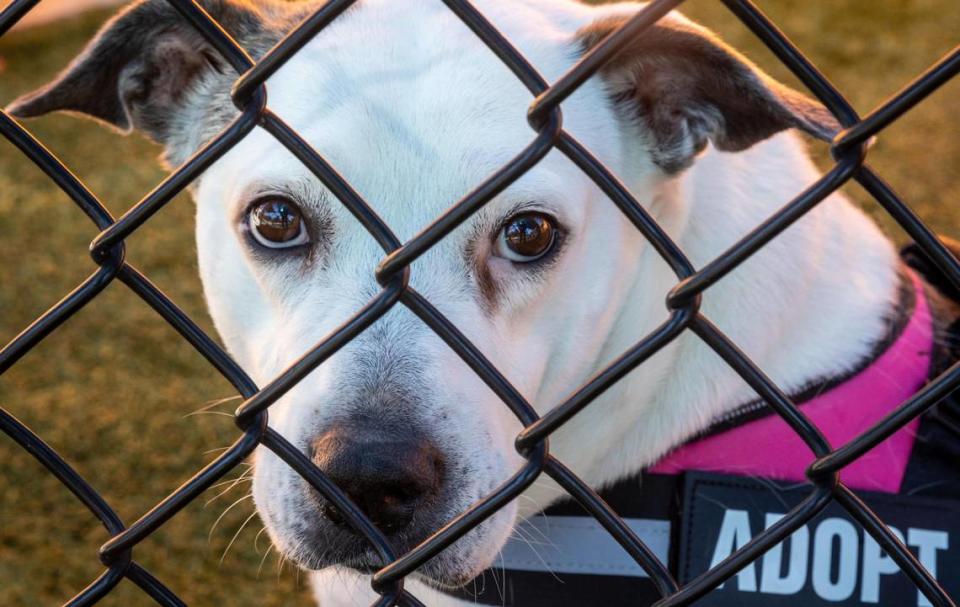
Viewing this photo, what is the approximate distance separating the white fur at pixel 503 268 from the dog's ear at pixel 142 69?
0.95 ft

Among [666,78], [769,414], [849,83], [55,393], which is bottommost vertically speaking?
[55,393]

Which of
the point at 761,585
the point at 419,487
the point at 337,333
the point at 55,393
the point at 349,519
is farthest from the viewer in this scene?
the point at 55,393

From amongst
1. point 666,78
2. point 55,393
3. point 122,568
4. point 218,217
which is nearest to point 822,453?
point 122,568

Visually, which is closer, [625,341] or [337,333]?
[337,333]

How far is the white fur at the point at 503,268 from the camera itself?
1708 mm

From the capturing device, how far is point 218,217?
2080mm

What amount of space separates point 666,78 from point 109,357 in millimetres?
2702

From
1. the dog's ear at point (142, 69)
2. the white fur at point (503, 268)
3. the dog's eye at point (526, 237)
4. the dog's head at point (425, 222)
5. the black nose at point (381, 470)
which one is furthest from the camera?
the dog's ear at point (142, 69)

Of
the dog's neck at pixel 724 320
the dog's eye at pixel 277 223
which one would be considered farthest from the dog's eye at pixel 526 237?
the dog's eye at pixel 277 223

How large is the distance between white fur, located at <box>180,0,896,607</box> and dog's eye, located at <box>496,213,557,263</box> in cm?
3

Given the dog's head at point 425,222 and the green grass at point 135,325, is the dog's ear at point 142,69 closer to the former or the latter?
the dog's head at point 425,222

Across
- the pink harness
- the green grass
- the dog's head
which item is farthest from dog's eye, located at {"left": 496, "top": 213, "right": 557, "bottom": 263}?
the green grass

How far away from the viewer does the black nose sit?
1469mm

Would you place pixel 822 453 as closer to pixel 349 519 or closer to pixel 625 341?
pixel 349 519
